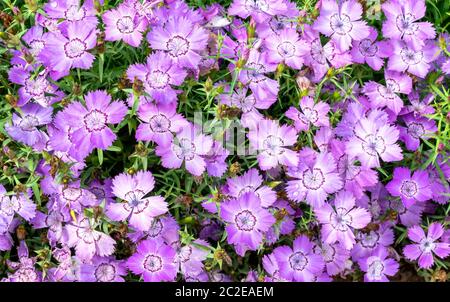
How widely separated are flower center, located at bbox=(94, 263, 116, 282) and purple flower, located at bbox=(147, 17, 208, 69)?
0.90 meters

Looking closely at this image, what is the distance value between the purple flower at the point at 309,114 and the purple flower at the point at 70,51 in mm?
871

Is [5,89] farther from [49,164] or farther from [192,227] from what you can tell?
[192,227]

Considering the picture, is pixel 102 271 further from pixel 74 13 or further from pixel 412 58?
pixel 412 58

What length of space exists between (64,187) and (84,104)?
340mm

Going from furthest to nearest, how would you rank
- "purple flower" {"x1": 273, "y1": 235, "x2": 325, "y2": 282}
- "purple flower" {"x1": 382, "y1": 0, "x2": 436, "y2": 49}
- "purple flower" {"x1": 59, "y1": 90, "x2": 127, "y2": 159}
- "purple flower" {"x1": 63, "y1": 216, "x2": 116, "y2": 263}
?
"purple flower" {"x1": 382, "y1": 0, "x2": 436, "y2": 49} < "purple flower" {"x1": 273, "y1": 235, "x2": 325, "y2": 282} < "purple flower" {"x1": 63, "y1": 216, "x2": 116, "y2": 263} < "purple flower" {"x1": 59, "y1": 90, "x2": 127, "y2": 159}

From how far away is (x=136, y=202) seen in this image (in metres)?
2.27

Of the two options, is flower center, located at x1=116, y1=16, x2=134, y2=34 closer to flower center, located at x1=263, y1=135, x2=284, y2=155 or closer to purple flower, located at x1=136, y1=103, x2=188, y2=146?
purple flower, located at x1=136, y1=103, x2=188, y2=146

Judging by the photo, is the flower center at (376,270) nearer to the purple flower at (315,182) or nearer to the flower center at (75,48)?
the purple flower at (315,182)

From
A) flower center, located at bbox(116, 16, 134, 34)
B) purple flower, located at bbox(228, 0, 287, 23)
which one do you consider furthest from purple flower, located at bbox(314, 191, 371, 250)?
flower center, located at bbox(116, 16, 134, 34)

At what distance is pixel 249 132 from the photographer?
7.97 ft

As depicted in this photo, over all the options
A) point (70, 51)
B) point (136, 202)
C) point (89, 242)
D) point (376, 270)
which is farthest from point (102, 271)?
point (376, 270)

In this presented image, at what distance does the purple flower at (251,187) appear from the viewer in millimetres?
2383

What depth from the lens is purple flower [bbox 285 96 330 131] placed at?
2461 mm
